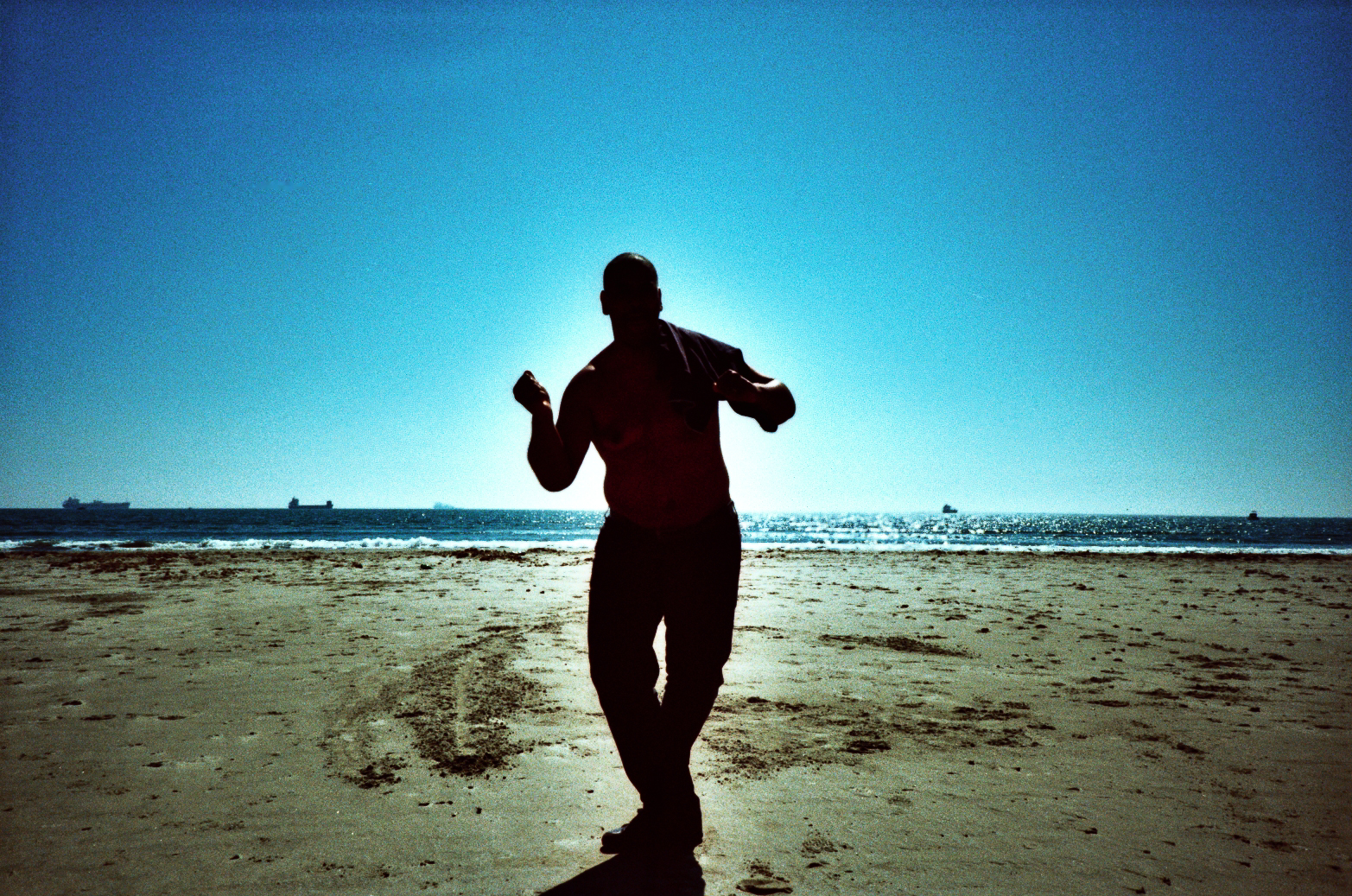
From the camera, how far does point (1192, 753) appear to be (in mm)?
3430

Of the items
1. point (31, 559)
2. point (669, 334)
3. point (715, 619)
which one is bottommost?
point (31, 559)

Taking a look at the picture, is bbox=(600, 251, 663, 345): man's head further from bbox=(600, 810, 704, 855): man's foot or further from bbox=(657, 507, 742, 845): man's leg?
bbox=(600, 810, 704, 855): man's foot

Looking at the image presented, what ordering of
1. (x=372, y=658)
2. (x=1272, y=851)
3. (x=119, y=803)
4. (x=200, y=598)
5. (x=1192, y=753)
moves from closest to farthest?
A: 1. (x=1272, y=851)
2. (x=119, y=803)
3. (x=1192, y=753)
4. (x=372, y=658)
5. (x=200, y=598)

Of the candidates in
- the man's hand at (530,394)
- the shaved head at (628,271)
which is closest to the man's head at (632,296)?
the shaved head at (628,271)

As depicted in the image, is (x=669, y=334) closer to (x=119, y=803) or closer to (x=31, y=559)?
(x=119, y=803)

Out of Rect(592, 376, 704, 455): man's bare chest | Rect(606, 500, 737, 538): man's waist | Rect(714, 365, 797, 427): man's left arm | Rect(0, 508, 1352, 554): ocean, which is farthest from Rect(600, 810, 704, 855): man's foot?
Rect(0, 508, 1352, 554): ocean

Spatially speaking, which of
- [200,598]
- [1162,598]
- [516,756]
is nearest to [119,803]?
[516,756]

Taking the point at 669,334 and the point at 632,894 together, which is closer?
the point at 632,894

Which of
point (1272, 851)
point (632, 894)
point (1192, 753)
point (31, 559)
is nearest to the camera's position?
point (632, 894)

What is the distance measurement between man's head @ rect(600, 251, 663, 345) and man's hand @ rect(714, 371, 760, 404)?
44cm

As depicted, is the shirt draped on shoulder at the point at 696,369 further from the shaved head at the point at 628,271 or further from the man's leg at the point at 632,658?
the man's leg at the point at 632,658

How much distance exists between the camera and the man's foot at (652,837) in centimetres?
238

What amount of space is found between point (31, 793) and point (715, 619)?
305 cm

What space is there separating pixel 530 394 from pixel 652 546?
0.72 m
